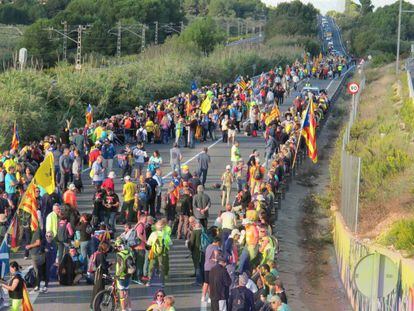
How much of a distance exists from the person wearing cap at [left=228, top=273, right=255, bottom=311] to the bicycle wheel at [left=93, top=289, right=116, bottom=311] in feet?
8.19

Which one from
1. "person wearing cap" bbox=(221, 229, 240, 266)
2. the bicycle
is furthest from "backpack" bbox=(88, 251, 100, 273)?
"person wearing cap" bbox=(221, 229, 240, 266)

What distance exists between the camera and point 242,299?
47.4ft

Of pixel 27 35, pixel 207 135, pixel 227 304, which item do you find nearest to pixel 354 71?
pixel 27 35

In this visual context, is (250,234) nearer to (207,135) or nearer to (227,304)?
(227,304)

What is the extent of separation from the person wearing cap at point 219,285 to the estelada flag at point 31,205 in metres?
4.01

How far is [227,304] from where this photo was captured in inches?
612

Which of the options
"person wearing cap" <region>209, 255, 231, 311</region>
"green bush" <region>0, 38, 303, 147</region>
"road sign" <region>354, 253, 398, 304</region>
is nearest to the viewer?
"road sign" <region>354, 253, 398, 304</region>

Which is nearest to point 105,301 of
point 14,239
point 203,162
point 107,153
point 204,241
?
point 204,241

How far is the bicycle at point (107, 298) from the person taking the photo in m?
16.1

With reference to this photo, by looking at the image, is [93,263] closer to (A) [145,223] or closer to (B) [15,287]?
(B) [15,287]

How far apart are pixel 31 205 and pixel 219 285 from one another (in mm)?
4612

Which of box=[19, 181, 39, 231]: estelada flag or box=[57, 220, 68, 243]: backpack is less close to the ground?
box=[19, 181, 39, 231]: estelada flag

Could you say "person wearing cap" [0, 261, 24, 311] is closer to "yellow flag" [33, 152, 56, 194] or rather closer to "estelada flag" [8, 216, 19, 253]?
"estelada flag" [8, 216, 19, 253]

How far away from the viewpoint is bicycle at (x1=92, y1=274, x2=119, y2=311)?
52.9 feet
